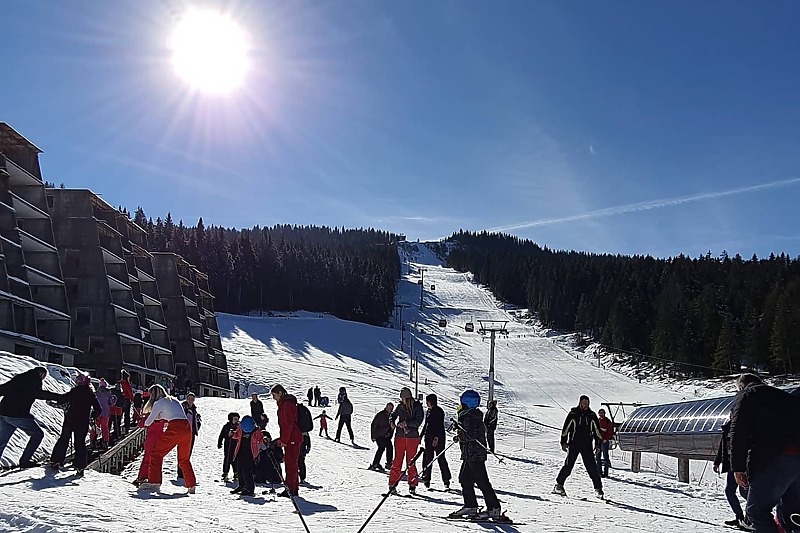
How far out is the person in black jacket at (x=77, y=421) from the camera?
942 cm

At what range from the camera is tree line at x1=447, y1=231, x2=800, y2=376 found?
79312 millimetres

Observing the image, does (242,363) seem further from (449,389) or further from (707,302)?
(707,302)

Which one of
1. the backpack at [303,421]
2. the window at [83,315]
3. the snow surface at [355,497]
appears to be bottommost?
the snow surface at [355,497]

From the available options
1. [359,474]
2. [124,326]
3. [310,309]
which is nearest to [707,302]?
[310,309]

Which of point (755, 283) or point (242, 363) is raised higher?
point (755, 283)

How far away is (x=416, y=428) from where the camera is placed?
11.6 m

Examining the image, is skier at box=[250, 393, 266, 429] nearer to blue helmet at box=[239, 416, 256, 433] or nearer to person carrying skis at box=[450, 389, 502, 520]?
blue helmet at box=[239, 416, 256, 433]

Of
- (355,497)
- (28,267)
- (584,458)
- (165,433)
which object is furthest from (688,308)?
(165,433)

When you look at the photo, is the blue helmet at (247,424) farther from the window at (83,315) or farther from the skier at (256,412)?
the window at (83,315)

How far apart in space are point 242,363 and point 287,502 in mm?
57553

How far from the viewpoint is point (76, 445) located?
936cm

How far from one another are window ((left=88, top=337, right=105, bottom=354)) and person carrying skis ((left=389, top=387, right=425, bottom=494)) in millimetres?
28777

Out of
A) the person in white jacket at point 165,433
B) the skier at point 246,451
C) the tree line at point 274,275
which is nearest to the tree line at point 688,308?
the tree line at point 274,275

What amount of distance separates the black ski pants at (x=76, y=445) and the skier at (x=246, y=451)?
2.33 meters
